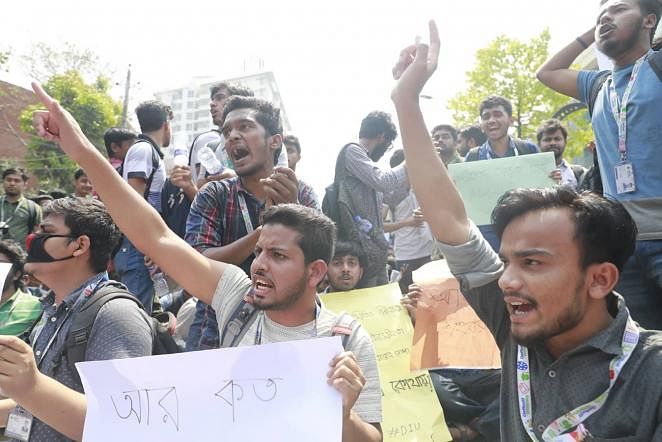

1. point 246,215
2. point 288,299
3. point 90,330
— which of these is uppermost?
point 246,215

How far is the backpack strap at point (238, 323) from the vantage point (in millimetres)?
2240

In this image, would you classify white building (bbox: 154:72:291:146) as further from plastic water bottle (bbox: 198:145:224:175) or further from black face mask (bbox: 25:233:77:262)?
Answer: black face mask (bbox: 25:233:77:262)

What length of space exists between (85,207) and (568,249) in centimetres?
223

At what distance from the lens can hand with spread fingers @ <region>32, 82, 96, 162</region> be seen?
216cm

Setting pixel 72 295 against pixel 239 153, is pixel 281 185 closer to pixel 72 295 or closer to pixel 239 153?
pixel 239 153

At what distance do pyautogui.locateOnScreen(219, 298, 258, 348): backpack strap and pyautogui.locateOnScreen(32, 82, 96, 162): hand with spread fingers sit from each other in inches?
33.7

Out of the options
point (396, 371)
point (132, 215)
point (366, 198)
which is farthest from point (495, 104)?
point (132, 215)

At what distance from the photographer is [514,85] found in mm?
22422

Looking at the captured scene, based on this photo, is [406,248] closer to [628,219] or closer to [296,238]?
[296,238]

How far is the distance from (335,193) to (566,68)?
1818mm

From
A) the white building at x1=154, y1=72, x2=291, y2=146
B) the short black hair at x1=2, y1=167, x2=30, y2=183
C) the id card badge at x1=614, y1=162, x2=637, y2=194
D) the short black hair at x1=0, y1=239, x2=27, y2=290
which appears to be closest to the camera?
the id card badge at x1=614, y1=162, x2=637, y2=194

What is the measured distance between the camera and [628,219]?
6.09 feet

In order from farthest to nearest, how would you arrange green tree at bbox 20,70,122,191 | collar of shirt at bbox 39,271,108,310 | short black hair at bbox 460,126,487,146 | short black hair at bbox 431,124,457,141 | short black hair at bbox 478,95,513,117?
1. green tree at bbox 20,70,122,191
2. short black hair at bbox 460,126,487,146
3. short black hair at bbox 431,124,457,141
4. short black hair at bbox 478,95,513,117
5. collar of shirt at bbox 39,271,108,310

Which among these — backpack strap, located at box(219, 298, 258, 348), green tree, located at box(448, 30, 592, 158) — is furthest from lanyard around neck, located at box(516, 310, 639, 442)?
green tree, located at box(448, 30, 592, 158)
